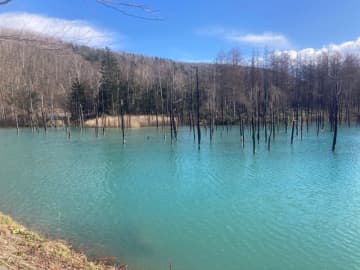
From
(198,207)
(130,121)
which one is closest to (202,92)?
(130,121)

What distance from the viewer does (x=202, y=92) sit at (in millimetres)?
74812

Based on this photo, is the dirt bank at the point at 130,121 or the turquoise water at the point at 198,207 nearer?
the turquoise water at the point at 198,207

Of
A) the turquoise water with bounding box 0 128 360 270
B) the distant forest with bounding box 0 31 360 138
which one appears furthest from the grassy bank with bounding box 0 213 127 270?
the distant forest with bounding box 0 31 360 138

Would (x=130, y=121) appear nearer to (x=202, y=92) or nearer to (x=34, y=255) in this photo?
(x=202, y=92)

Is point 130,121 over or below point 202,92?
below

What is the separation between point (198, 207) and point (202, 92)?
60.8m

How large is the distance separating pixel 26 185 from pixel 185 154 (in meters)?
15.6

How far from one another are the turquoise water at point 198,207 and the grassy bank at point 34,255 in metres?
1.17

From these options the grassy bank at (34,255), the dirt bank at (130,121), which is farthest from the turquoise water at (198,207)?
the dirt bank at (130,121)

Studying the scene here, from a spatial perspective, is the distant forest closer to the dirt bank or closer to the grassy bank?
the dirt bank

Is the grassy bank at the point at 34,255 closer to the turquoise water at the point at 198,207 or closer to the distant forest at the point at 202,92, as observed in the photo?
the turquoise water at the point at 198,207

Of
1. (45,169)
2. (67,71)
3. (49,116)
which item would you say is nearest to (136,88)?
(49,116)

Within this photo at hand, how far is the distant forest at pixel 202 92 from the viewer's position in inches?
2675

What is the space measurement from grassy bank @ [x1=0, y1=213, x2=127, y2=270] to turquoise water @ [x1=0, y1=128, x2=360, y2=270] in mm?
1168
